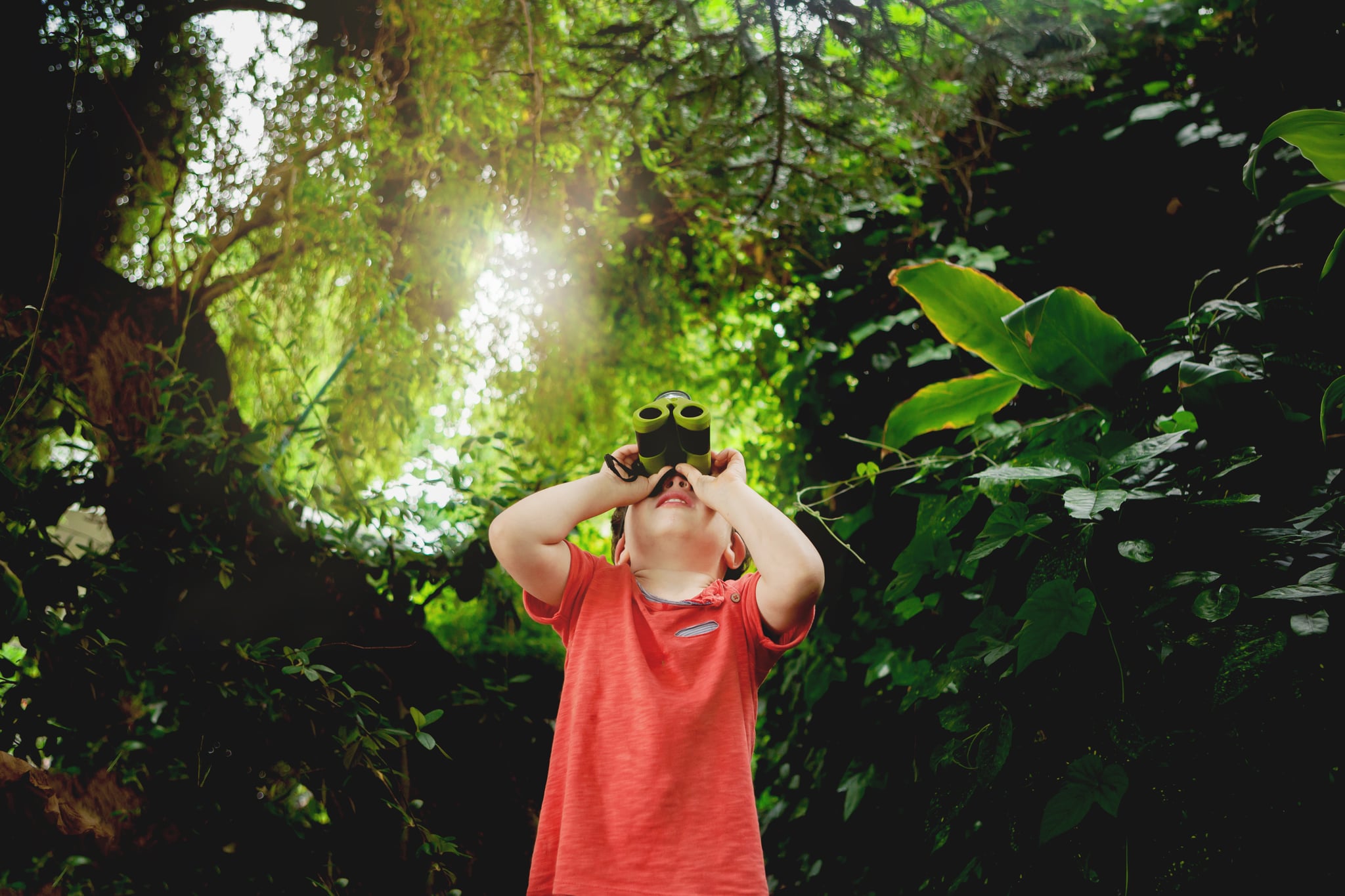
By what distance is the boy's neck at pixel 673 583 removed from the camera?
3.24 ft

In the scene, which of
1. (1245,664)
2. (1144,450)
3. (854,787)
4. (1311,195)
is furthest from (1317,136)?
(854,787)

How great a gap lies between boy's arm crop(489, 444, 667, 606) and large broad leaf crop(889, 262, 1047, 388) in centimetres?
62

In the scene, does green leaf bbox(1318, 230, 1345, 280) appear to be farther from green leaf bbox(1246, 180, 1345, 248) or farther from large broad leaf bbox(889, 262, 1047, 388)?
large broad leaf bbox(889, 262, 1047, 388)

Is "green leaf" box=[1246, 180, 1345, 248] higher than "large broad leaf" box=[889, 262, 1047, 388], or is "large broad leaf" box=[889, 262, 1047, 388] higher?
"large broad leaf" box=[889, 262, 1047, 388]

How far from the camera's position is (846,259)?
2.07 metres

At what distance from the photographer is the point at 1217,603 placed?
843 millimetres

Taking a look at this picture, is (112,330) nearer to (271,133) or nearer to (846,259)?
(271,133)

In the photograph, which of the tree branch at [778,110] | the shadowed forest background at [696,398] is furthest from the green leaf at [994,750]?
the tree branch at [778,110]

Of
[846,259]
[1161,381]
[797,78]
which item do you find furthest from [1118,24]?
[1161,381]

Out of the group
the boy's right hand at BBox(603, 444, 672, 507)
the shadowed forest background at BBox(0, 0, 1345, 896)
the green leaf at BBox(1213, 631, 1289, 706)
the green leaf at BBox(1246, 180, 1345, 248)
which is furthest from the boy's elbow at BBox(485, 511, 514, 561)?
the green leaf at BBox(1246, 180, 1345, 248)

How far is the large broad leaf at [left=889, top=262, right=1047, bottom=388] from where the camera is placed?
1.24 m

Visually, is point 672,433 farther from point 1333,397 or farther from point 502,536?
point 1333,397

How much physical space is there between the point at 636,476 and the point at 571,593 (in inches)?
6.9

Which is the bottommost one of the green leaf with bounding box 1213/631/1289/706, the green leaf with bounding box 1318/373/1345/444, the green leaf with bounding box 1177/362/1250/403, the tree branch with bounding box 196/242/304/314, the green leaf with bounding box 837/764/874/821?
the green leaf with bounding box 837/764/874/821
